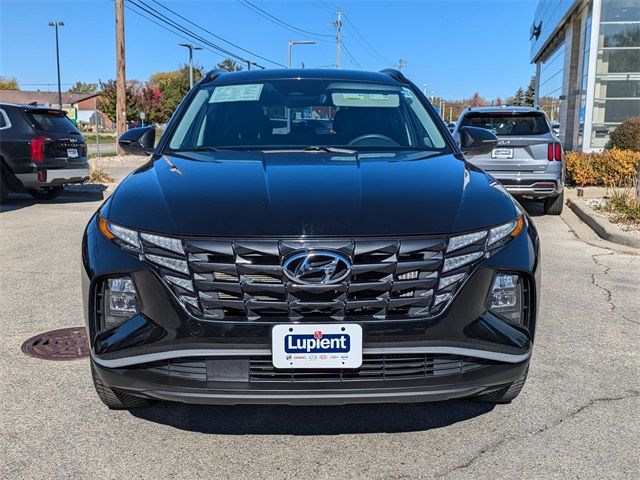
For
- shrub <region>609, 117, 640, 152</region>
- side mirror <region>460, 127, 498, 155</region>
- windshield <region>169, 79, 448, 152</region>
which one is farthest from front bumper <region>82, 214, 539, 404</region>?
shrub <region>609, 117, 640, 152</region>

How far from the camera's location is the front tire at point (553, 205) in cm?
1030

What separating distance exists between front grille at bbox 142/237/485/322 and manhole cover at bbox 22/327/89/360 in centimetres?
182

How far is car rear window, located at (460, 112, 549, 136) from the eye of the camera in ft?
32.3

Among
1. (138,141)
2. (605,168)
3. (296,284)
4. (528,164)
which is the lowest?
(296,284)

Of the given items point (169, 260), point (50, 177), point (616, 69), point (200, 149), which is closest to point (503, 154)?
point (200, 149)

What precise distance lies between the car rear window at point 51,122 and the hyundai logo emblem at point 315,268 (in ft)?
32.7

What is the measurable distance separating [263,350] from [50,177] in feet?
31.9

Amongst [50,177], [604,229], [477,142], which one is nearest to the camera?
[477,142]

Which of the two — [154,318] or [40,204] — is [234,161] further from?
[40,204]

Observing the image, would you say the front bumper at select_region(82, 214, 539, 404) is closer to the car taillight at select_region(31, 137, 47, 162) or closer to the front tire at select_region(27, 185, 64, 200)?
the car taillight at select_region(31, 137, 47, 162)

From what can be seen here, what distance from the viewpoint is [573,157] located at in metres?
13.6

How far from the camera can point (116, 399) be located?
301 centimetres

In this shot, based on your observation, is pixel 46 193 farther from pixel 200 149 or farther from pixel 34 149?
pixel 200 149

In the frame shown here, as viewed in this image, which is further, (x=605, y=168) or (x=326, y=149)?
(x=605, y=168)
